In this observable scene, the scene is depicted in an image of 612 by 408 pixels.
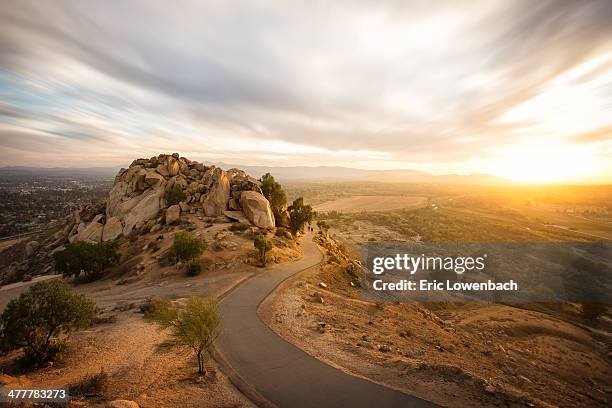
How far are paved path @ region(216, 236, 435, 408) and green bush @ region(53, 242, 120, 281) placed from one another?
27.0 meters

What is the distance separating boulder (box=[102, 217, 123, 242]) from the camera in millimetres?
51941

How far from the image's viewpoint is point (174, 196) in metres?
51.8

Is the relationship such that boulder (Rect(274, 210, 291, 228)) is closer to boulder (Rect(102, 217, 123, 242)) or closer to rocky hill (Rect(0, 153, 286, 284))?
rocky hill (Rect(0, 153, 286, 284))

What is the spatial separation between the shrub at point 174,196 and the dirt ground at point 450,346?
3084 centimetres

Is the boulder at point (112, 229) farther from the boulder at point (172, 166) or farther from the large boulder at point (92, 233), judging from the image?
the boulder at point (172, 166)

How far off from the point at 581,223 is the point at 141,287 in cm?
13906

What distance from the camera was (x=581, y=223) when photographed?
105125 millimetres

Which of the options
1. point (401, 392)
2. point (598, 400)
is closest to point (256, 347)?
point (401, 392)

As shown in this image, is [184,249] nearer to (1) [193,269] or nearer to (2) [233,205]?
(1) [193,269]

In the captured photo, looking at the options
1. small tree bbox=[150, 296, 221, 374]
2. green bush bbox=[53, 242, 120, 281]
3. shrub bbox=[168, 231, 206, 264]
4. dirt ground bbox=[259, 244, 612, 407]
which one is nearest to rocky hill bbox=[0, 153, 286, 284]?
green bush bbox=[53, 242, 120, 281]

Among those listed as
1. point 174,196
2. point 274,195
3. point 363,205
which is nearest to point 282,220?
point 274,195

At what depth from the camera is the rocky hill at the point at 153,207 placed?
4909 centimetres

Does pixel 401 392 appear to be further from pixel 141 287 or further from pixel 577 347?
pixel 141 287

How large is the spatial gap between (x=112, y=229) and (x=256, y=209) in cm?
2736
